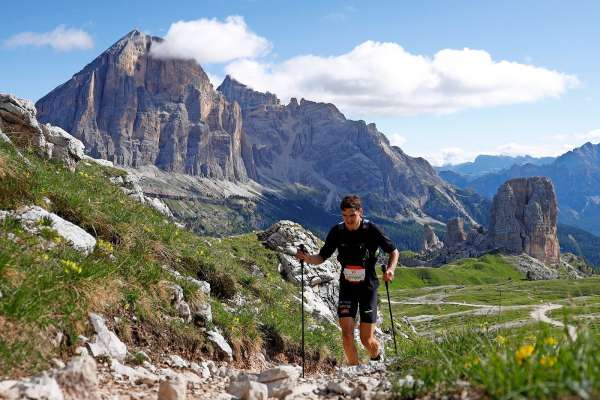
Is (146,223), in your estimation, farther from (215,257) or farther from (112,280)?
(112,280)

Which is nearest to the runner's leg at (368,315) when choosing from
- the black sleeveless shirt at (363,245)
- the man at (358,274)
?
the man at (358,274)

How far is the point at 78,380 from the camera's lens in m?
6.64

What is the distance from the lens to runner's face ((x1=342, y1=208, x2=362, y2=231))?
1233cm

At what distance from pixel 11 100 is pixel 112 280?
1412 centimetres

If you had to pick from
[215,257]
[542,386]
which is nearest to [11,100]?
[215,257]

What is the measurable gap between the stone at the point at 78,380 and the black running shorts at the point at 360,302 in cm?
681

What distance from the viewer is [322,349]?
57.8 feet

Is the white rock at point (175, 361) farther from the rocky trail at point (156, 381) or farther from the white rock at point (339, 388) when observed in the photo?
the white rock at point (339, 388)

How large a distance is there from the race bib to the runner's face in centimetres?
97

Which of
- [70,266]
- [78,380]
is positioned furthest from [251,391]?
[70,266]

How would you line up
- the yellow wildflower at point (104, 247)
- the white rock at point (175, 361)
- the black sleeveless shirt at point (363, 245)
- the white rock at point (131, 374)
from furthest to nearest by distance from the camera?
the black sleeveless shirt at point (363, 245), the yellow wildflower at point (104, 247), the white rock at point (175, 361), the white rock at point (131, 374)

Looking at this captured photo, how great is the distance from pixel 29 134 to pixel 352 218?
49.0ft

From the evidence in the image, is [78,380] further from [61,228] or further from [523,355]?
[61,228]

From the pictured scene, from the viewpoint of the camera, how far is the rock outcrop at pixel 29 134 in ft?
65.1
